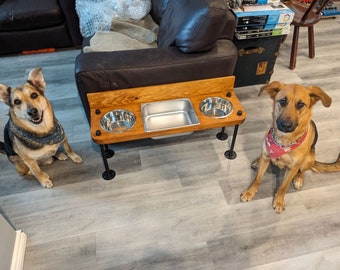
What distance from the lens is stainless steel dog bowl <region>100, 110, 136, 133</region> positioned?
161 cm

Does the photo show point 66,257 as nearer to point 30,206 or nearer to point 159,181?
point 30,206

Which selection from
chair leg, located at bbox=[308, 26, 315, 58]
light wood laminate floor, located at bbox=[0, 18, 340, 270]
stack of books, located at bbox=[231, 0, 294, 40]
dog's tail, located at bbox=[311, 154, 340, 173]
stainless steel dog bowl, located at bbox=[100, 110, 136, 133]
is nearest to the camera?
light wood laminate floor, located at bbox=[0, 18, 340, 270]

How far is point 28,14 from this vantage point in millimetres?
2604

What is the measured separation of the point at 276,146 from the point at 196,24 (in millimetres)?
867

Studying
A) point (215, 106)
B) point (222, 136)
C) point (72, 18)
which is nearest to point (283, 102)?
point (215, 106)

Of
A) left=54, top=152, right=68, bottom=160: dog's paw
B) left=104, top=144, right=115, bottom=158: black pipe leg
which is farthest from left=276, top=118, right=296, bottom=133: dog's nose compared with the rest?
left=54, top=152, right=68, bottom=160: dog's paw

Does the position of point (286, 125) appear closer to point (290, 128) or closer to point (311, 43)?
point (290, 128)

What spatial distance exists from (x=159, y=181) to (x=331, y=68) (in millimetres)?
2374

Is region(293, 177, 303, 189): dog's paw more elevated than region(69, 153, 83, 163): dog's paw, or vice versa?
region(69, 153, 83, 163): dog's paw

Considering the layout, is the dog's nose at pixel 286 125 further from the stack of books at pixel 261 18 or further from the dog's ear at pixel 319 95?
the stack of books at pixel 261 18

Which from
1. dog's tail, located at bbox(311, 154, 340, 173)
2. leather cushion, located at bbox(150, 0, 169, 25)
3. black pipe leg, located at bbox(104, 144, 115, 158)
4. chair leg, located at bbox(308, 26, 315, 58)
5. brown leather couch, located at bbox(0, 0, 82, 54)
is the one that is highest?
leather cushion, located at bbox(150, 0, 169, 25)

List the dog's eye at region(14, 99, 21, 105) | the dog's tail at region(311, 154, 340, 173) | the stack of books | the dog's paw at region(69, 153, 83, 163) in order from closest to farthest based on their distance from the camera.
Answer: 1. the dog's eye at region(14, 99, 21, 105)
2. the dog's tail at region(311, 154, 340, 173)
3. the dog's paw at region(69, 153, 83, 163)
4. the stack of books

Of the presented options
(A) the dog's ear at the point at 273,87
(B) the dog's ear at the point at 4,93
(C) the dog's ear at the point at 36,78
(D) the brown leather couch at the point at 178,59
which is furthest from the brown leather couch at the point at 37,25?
(A) the dog's ear at the point at 273,87

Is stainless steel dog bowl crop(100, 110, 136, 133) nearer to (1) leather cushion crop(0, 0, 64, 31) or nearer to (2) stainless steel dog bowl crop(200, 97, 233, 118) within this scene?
(2) stainless steel dog bowl crop(200, 97, 233, 118)
